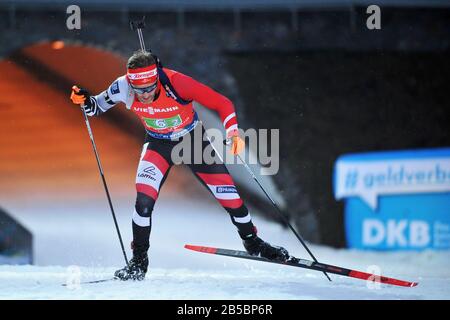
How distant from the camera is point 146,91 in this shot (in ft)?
16.9

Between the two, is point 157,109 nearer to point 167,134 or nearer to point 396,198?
point 167,134

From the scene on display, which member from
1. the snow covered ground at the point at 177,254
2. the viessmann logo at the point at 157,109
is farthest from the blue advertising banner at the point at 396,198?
the viessmann logo at the point at 157,109

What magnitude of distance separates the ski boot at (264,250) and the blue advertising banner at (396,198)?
3.02 m

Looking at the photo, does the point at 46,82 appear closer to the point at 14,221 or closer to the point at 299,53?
the point at 14,221

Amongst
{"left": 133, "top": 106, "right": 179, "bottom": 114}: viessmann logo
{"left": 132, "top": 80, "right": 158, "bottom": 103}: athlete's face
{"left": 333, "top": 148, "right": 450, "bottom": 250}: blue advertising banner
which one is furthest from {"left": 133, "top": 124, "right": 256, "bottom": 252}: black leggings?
{"left": 333, "top": 148, "right": 450, "bottom": 250}: blue advertising banner

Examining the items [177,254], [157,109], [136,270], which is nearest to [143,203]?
[136,270]

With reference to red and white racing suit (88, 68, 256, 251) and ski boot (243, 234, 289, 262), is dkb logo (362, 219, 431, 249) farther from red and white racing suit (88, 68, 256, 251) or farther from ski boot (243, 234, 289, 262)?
red and white racing suit (88, 68, 256, 251)

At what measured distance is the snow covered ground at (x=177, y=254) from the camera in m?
5.74

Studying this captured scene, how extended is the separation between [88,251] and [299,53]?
3574 millimetres

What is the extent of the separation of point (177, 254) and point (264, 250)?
8.68ft

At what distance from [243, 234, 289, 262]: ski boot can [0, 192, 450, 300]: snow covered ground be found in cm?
20

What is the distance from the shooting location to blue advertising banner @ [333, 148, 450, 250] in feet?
27.1

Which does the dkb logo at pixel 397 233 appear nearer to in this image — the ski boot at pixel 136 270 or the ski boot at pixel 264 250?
the ski boot at pixel 264 250
